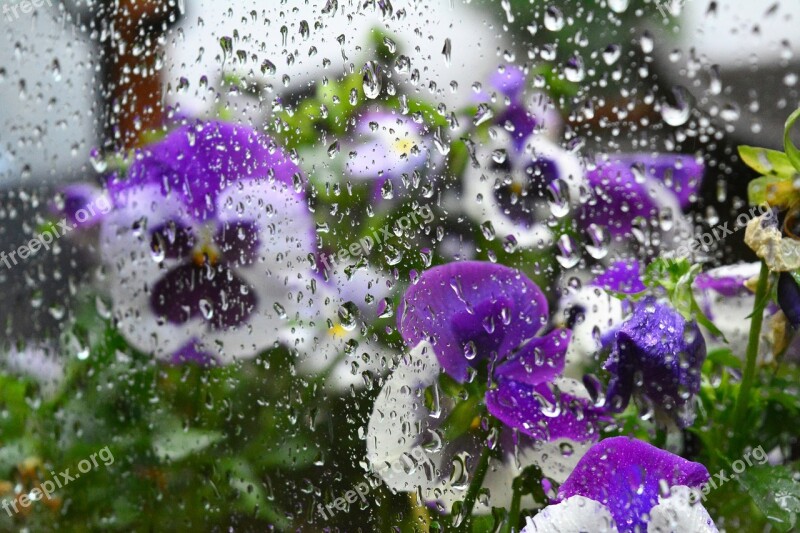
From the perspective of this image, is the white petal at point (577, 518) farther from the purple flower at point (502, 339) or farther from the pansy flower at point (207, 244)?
the pansy flower at point (207, 244)

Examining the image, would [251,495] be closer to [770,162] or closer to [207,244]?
[207,244]

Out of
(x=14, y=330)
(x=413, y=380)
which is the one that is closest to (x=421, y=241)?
(x=413, y=380)


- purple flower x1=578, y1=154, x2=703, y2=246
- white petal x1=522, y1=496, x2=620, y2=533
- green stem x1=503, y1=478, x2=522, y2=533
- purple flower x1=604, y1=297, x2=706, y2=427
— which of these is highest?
purple flower x1=578, y1=154, x2=703, y2=246

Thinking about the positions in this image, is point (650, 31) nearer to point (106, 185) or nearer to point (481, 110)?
point (481, 110)

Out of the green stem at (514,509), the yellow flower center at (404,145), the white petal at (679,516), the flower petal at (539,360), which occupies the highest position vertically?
the yellow flower center at (404,145)

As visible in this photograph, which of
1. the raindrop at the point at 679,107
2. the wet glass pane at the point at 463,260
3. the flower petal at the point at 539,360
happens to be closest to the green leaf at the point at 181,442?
the wet glass pane at the point at 463,260

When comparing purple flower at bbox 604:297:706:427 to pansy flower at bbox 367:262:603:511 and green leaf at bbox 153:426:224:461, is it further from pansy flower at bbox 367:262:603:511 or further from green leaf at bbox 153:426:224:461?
green leaf at bbox 153:426:224:461

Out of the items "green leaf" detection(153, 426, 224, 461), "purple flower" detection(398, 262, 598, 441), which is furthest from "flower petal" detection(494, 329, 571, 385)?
"green leaf" detection(153, 426, 224, 461)
